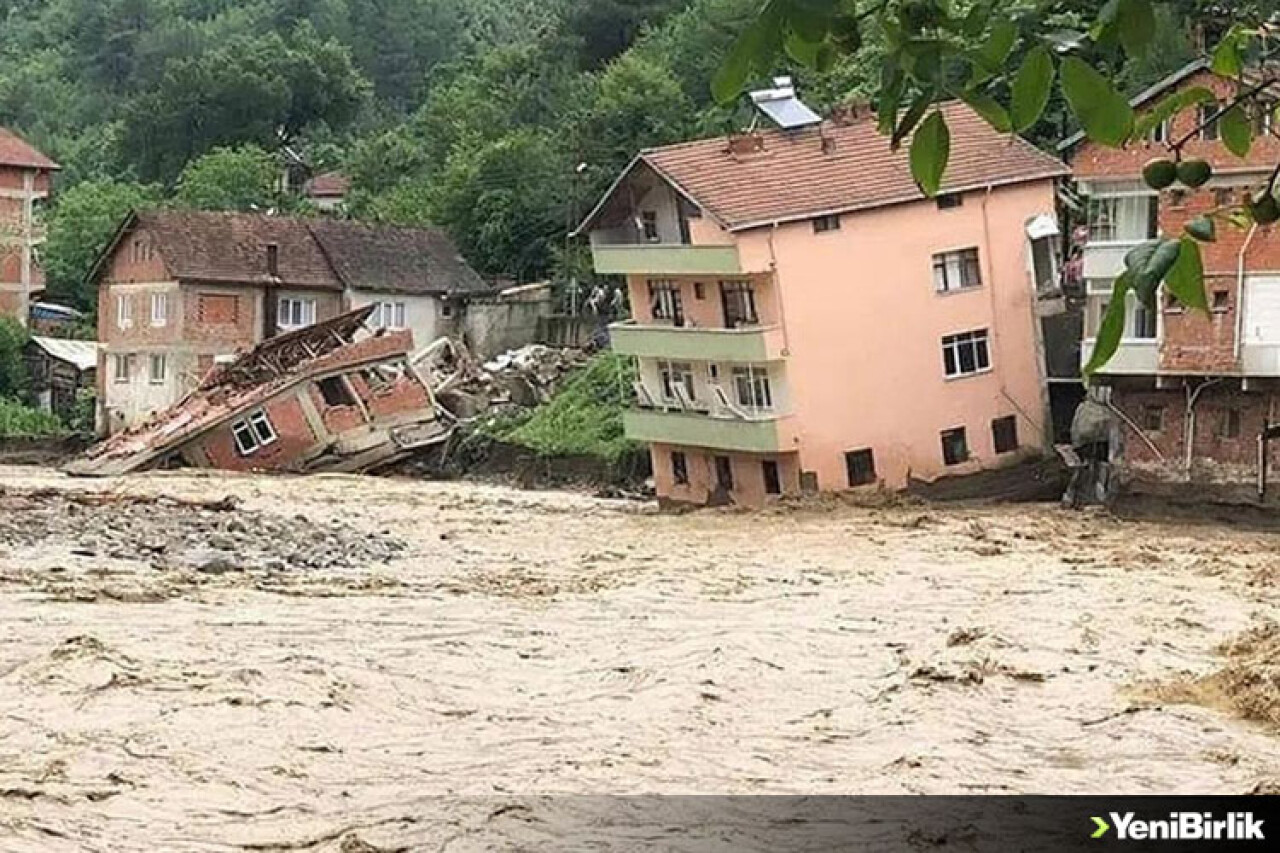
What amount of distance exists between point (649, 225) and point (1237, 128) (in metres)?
37.5

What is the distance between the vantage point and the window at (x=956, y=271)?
36.8 m

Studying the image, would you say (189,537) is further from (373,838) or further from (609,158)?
(609,158)

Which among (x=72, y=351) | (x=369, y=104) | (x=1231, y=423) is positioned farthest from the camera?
(x=369, y=104)

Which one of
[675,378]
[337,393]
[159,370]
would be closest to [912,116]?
[675,378]

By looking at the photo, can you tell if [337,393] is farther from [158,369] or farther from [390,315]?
[390,315]

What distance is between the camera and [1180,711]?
16.2 m

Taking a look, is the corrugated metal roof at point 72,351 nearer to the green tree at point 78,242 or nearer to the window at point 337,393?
the green tree at point 78,242

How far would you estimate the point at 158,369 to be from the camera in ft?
179

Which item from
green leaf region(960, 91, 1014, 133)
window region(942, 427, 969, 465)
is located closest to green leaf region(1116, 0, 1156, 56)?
green leaf region(960, 91, 1014, 133)

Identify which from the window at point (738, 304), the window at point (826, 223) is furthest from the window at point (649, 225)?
the window at point (826, 223)

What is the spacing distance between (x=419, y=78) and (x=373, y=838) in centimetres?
9075

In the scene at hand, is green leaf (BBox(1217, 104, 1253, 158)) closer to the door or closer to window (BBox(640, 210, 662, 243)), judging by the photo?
the door

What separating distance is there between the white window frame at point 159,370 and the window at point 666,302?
1922cm

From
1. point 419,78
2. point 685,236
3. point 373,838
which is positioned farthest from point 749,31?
point 419,78
